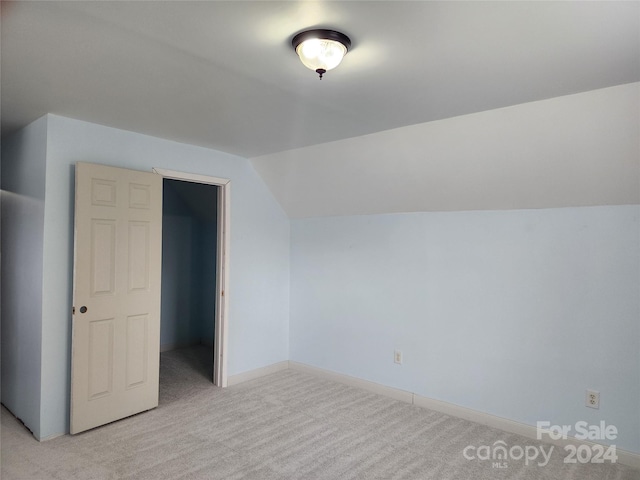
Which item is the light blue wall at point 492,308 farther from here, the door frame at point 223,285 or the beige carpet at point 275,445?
the door frame at point 223,285

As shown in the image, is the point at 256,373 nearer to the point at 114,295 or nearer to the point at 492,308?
the point at 114,295

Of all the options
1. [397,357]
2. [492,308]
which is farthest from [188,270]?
[492,308]

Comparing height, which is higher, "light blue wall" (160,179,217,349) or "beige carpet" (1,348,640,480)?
"light blue wall" (160,179,217,349)

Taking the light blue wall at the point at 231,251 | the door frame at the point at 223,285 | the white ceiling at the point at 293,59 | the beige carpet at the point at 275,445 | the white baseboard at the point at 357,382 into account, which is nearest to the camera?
the white ceiling at the point at 293,59

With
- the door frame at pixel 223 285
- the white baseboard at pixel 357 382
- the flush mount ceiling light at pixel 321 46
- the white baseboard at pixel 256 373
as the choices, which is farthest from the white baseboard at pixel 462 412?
the flush mount ceiling light at pixel 321 46

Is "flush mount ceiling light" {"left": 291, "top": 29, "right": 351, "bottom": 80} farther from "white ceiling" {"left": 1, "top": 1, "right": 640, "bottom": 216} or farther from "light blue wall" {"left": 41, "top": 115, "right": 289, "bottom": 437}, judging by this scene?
"light blue wall" {"left": 41, "top": 115, "right": 289, "bottom": 437}

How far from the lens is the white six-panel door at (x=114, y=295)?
3066mm

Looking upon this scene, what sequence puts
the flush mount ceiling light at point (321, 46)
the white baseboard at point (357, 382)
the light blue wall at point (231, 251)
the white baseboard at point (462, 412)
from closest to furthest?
the flush mount ceiling light at point (321, 46), the white baseboard at point (462, 412), the light blue wall at point (231, 251), the white baseboard at point (357, 382)

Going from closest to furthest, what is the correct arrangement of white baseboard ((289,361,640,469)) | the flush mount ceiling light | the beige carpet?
the flush mount ceiling light, the beige carpet, white baseboard ((289,361,640,469))

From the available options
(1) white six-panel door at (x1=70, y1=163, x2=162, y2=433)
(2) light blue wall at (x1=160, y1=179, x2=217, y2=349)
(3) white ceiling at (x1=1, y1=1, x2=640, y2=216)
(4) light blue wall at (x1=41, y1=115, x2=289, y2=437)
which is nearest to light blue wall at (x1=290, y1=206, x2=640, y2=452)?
(3) white ceiling at (x1=1, y1=1, x2=640, y2=216)

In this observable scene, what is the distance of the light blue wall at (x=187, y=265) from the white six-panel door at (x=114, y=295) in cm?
203

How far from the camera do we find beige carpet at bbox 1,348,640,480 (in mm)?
2598

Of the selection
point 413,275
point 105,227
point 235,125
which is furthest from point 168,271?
point 413,275

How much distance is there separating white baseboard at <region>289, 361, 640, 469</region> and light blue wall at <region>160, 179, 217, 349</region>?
2.18 m
